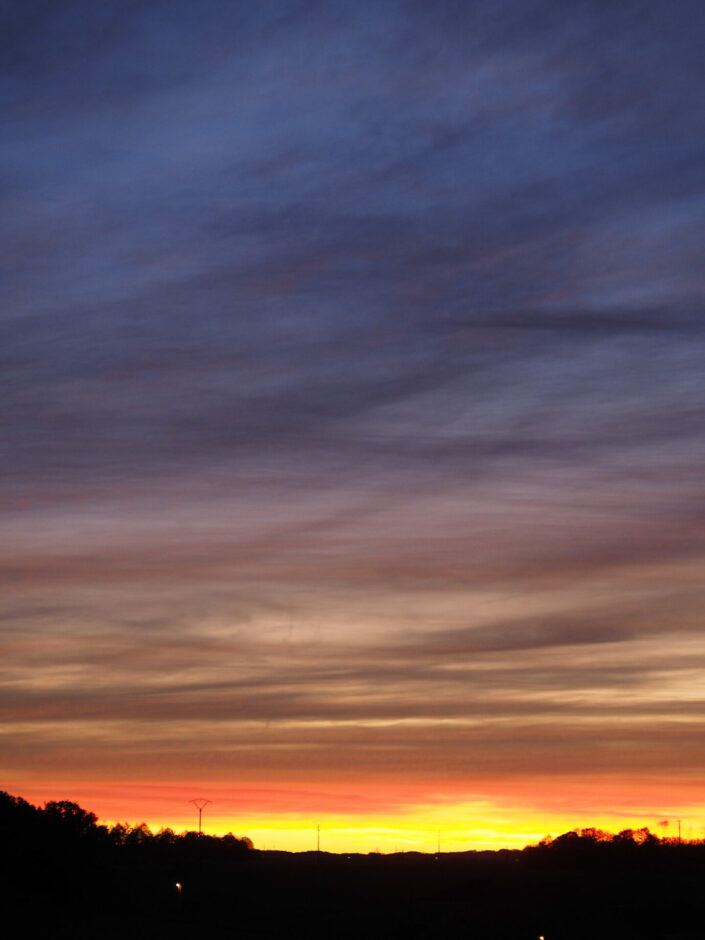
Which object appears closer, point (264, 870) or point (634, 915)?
point (634, 915)

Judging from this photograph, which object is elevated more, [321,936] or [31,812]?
[31,812]

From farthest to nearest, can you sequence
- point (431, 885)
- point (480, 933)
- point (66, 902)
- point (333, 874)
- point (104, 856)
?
point (333, 874)
point (431, 885)
point (104, 856)
point (480, 933)
point (66, 902)

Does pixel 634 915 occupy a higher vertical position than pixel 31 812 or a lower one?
lower

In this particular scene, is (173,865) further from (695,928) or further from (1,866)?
(695,928)

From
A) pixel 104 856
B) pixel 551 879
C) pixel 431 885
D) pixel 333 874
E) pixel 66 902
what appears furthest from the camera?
pixel 333 874

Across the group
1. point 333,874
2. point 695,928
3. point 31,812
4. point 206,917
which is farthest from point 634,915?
point 333,874

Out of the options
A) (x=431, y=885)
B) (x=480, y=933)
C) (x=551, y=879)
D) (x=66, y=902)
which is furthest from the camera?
(x=431, y=885)

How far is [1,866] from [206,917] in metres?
22.8

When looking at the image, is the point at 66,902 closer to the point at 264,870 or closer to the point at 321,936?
the point at 321,936

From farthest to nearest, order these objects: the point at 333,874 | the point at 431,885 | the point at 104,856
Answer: the point at 333,874
the point at 431,885
the point at 104,856

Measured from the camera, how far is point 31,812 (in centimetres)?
12231

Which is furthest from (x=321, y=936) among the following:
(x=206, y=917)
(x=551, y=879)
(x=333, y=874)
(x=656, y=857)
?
(x=656, y=857)

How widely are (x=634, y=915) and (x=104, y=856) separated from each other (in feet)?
182

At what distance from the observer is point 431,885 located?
17388 centimetres
